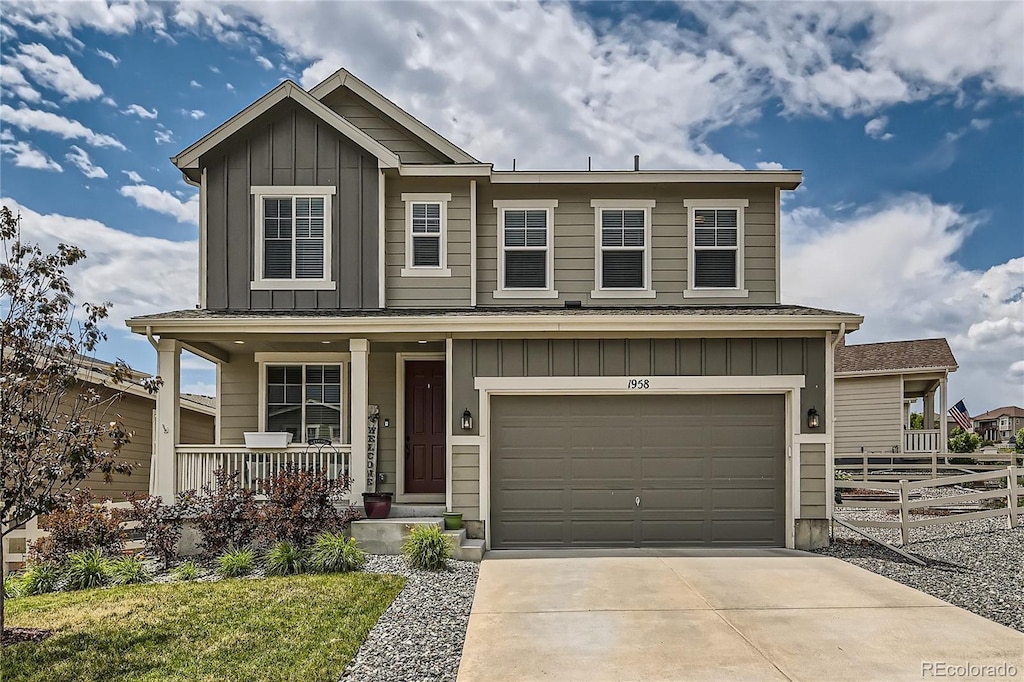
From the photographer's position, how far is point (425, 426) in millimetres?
11719

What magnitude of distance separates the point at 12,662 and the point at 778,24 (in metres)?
13.0

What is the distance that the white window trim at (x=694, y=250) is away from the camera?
475 inches

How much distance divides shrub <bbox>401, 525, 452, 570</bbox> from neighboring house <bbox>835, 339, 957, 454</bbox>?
16148 mm

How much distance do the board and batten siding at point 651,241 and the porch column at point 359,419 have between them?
257cm

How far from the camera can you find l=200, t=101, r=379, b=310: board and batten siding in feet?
37.7

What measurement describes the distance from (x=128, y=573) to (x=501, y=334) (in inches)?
211

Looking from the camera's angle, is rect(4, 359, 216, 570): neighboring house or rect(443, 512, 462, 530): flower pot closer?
rect(443, 512, 462, 530): flower pot

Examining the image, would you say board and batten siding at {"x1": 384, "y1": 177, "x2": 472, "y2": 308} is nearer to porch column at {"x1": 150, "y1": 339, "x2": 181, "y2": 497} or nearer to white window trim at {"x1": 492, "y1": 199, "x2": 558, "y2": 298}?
white window trim at {"x1": 492, "y1": 199, "x2": 558, "y2": 298}

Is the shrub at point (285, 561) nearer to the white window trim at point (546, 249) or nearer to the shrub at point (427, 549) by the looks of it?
the shrub at point (427, 549)

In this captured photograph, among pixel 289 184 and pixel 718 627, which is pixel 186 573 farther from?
pixel 289 184

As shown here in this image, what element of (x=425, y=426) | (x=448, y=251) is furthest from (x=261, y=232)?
(x=425, y=426)

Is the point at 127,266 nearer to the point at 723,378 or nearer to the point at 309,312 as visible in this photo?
the point at 309,312

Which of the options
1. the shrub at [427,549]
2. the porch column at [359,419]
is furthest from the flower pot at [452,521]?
the porch column at [359,419]

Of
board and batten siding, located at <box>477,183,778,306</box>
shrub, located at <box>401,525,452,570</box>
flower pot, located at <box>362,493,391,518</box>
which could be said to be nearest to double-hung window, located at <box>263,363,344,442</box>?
flower pot, located at <box>362,493,391,518</box>
